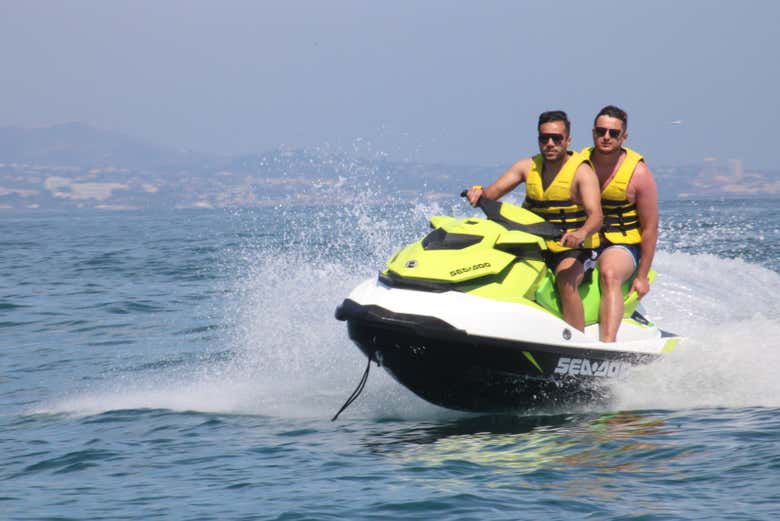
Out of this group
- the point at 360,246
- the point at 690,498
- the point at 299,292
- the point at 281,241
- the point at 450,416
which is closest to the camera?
the point at 690,498

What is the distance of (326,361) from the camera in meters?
8.30

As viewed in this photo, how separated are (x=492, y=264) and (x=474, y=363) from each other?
0.56m

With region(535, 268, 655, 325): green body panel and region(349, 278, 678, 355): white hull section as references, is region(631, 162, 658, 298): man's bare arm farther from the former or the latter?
region(349, 278, 678, 355): white hull section

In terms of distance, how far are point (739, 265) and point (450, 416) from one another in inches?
236

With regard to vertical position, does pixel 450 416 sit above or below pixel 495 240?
below

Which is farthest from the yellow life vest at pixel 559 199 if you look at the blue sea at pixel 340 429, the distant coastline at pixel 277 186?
the distant coastline at pixel 277 186

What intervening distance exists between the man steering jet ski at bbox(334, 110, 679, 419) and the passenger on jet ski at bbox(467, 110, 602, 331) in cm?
5

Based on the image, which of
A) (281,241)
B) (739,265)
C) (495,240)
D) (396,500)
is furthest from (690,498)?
(281,241)

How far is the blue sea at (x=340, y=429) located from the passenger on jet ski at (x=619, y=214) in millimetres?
512

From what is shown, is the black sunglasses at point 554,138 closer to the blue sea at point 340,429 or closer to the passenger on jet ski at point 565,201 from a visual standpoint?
the passenger on jet ski at point 565,201

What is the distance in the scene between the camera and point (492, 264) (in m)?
6.20

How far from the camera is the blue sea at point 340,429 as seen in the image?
5.05 m

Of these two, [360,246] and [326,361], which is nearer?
[326,361]

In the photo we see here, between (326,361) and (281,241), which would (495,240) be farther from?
(281,241)
